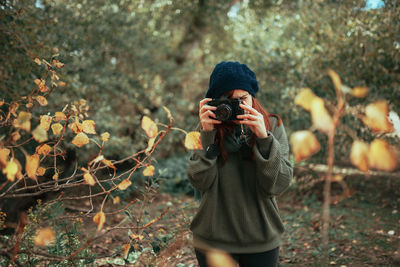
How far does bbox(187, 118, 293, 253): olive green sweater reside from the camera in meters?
1.46

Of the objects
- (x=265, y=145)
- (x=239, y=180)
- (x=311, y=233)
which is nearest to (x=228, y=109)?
(x=265, y=145)

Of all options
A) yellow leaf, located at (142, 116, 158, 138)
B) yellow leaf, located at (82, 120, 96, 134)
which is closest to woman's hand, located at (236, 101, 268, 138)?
yellow leaf, located at (142, 116, 158, 138)

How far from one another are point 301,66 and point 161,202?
2.91 m

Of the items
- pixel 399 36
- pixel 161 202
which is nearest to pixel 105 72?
pixel 161 202

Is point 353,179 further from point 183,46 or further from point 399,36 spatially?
point 183,46

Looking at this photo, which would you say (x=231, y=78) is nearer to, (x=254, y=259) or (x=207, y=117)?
(x=207, y=117)

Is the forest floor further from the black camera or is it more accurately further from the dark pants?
the black camera

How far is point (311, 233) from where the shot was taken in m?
3.66

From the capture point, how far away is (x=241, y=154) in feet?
5.10

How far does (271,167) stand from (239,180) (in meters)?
0.18

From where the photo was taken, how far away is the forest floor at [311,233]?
6.65ft

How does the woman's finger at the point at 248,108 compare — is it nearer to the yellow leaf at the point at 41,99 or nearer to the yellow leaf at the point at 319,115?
the yellow leaf at the point at 319,115

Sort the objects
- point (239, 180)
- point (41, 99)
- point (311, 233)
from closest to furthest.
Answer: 1. point (239, 180)
2. point (41, 99)
3. point (311, 233)

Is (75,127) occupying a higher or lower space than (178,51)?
lower
